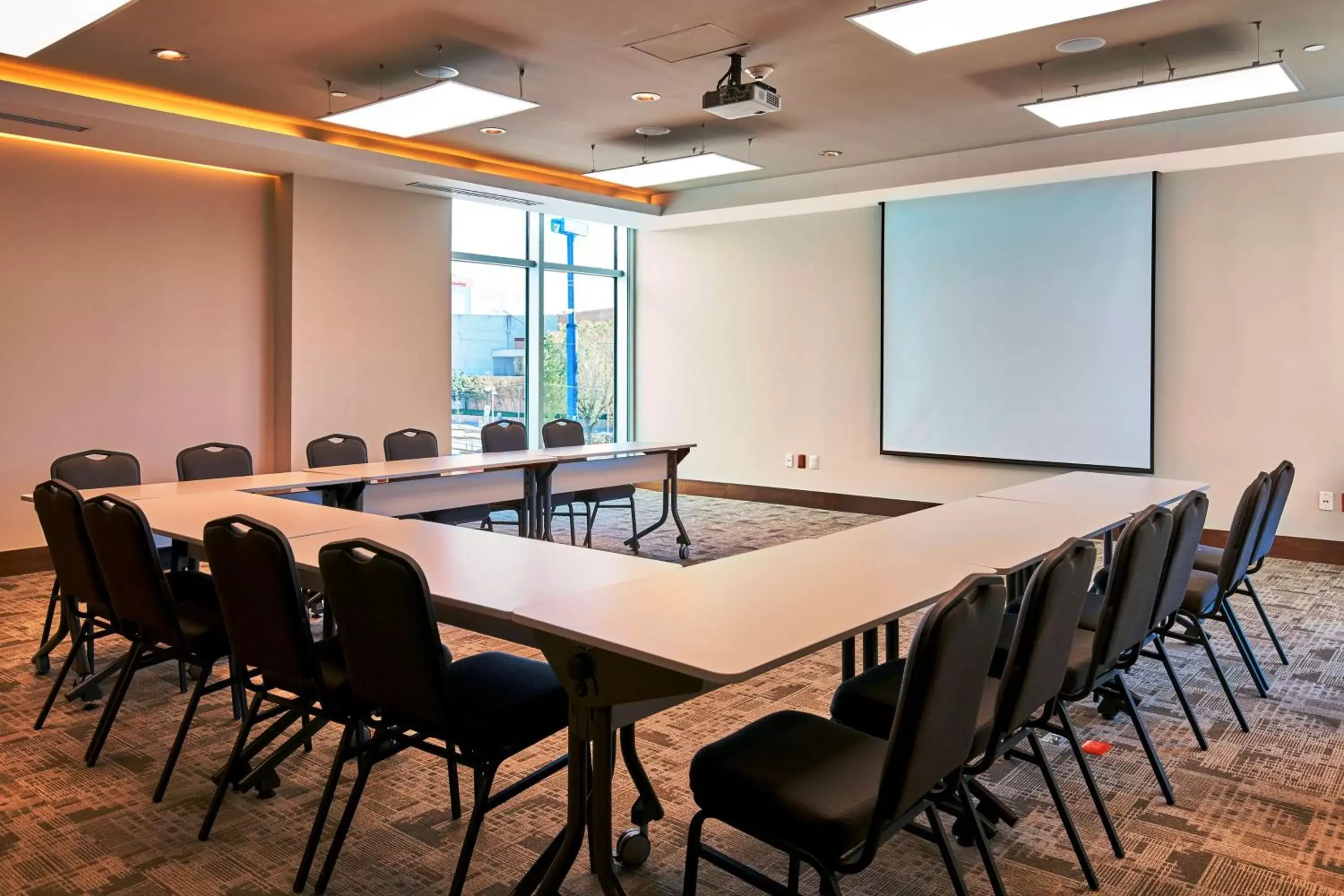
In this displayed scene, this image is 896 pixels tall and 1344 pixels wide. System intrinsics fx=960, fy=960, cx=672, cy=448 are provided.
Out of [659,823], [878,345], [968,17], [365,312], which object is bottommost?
[659,823]

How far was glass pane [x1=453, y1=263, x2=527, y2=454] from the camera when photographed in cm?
915

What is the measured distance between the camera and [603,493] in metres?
6.89

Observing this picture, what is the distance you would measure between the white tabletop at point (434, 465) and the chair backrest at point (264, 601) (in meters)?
2.38

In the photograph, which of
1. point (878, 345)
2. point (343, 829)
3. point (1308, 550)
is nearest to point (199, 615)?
point (343, 829)

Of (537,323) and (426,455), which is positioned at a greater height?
(537,323)

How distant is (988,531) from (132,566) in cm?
293

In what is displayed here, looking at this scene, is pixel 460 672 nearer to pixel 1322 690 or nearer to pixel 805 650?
pixel 805 650

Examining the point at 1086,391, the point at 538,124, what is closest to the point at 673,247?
the point at 538,124

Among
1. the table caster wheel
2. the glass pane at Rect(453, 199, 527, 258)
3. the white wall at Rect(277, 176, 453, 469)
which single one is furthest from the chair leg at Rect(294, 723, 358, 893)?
the glass pane at Rect(453, 199, 527, 258)

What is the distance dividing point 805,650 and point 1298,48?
5.22 meters

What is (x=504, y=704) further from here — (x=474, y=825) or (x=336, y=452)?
(x=336, y=452)

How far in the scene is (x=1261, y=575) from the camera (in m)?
6.23

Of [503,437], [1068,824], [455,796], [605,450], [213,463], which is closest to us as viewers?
[1068,824]

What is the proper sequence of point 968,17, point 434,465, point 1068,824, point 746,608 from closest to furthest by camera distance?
point 746,608 < point 1068,824 < point 968,17 < point 434,465
